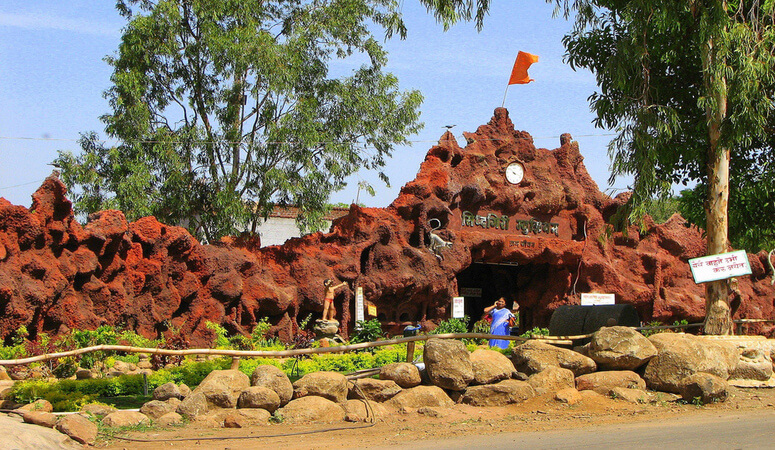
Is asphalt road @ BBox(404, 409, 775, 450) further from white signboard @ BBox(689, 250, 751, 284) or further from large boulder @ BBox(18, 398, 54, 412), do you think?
large boulder @ BBox(18, 398, 54, 412)

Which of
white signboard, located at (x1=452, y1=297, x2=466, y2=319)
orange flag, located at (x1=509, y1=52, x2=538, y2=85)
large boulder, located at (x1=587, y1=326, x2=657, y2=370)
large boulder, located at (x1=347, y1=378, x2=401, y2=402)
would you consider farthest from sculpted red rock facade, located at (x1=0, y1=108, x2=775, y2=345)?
large boulder, located at (x1=347, y1=378, x2=401, y2=402)

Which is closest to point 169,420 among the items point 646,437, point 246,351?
point 246,351

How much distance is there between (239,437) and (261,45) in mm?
13132

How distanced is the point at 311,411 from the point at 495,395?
2.21 metres

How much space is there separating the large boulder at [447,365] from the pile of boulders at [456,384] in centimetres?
1

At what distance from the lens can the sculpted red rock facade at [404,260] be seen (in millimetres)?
12430

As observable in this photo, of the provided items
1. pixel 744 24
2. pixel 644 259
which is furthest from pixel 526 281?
pixel 744 24

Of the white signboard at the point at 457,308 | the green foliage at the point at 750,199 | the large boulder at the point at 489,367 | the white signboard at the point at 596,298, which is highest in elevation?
the green foliage at the point at 750,199

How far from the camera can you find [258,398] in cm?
773

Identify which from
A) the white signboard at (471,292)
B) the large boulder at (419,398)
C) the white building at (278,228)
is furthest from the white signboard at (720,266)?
the white building at (278,228)

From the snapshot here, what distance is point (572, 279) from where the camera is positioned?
805 inches

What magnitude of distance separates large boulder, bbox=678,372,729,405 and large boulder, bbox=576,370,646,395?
504 mm

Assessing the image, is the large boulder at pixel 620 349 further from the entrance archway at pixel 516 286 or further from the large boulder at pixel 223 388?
the entrance archway at pixel 516 286

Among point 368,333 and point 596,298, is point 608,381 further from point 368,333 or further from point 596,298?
point 596,298
